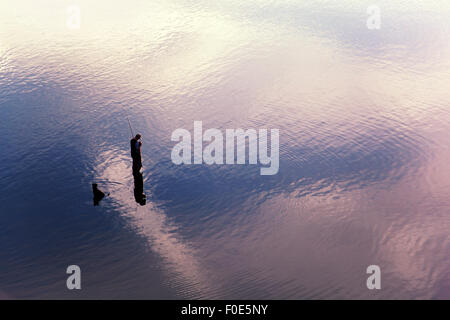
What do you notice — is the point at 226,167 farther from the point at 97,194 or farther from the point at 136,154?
the point at 97,194

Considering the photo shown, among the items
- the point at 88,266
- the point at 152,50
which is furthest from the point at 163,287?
the point at 152,50

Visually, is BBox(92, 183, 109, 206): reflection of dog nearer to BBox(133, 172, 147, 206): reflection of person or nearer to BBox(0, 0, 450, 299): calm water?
BBox(0, 0, 450, 299): calm water

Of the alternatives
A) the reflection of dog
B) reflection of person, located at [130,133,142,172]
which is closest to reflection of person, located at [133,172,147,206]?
reflection of person, located at [130,133,142,172]

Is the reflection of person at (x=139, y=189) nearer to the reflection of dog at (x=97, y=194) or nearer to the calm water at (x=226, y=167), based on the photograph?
the calm water at (x=226, y=167)

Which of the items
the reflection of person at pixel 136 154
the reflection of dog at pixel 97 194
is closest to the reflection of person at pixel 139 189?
the reflection of person at pixel 136 154

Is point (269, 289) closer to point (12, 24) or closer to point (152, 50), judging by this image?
point (152, 50)

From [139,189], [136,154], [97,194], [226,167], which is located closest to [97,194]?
[97,194]
